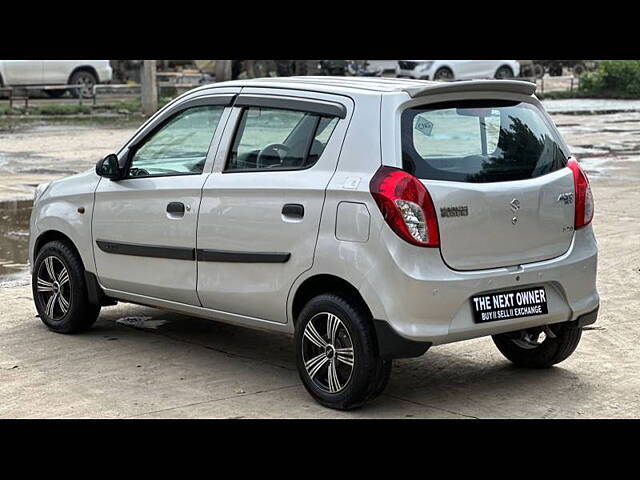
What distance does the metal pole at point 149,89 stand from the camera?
31.3m

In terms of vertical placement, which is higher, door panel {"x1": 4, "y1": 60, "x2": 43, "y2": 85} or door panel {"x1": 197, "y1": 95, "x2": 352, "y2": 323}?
door panel {"x1": 197, "y1": 95, "x2": 352, "y2": 323}

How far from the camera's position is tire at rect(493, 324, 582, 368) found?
6.91m

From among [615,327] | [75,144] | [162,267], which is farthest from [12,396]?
[75,144]

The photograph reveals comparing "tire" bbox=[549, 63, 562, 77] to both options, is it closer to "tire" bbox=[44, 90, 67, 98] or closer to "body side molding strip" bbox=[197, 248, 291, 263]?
"tire" bbox=[44, 90, 67, 98]

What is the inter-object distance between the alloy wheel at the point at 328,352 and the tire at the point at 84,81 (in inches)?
1171

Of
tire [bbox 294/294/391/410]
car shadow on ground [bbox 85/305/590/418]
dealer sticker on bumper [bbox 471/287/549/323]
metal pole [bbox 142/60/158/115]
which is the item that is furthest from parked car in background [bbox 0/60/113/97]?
dealer sticker on bumper [bbox 471/287/549/323]

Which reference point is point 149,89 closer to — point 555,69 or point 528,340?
point 528,340

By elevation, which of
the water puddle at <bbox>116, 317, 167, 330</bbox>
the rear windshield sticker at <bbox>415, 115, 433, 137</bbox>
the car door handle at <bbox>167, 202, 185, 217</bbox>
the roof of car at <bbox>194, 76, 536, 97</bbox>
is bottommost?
Result: the water puddle at <bbox>116, 317, 167, 330</bbox>

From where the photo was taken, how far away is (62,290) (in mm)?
8109

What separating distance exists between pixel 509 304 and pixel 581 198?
85 cm

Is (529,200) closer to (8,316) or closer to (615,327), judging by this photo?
(615,327)

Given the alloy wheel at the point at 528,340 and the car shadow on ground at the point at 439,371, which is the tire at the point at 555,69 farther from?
the alloy wheel at the point at 528,340

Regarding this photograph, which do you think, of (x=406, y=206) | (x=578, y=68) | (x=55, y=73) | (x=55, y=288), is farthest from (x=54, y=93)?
(x=406, y=206)

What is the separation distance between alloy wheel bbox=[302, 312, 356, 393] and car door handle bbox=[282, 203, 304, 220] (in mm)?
547
